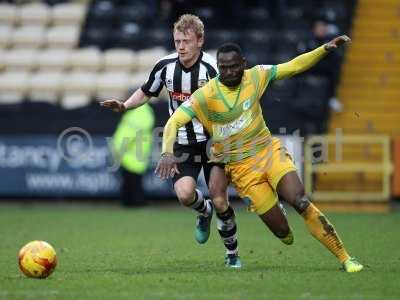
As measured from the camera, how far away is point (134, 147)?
1842 centimetres

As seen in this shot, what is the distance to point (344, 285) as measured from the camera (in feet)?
27.1

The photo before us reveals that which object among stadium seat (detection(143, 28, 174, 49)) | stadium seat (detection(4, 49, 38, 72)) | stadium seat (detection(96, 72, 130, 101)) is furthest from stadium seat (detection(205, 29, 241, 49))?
stadium seat (detection(4, 49, 38, 72))

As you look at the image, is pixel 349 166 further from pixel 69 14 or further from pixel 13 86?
pixel 69 14

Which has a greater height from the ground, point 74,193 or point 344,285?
point 344,285

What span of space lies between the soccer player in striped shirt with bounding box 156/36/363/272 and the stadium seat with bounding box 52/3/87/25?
13451 mm

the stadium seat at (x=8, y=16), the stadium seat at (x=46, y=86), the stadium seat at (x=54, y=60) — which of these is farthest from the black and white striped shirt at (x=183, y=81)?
the stadium seat at (x=8, y=16)

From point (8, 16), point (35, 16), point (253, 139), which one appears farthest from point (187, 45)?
point (8, 16)

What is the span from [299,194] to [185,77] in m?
1.80

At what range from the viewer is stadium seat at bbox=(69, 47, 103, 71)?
21359mm

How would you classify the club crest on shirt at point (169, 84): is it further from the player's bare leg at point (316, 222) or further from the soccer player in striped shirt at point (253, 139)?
the player's bare leg at point (316, 222)

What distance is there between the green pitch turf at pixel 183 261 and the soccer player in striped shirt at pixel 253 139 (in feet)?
1.51

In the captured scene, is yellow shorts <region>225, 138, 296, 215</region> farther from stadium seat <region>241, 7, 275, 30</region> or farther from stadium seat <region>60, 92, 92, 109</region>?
stadium seat <region>241, 7, 275, 30</region>

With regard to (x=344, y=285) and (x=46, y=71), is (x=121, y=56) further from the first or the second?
(x=344, y=285)

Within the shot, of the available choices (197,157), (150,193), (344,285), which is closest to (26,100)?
(150,193)
